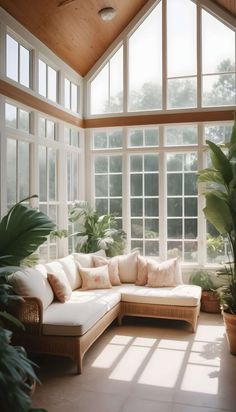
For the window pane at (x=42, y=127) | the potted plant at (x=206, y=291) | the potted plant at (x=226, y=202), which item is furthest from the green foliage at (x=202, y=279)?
the window pane at (x=42, y=127)

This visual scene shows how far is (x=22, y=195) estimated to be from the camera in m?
4.93

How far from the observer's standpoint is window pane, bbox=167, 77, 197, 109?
6340mm

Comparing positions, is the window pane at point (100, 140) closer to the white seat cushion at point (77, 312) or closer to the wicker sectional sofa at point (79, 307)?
the wicker sectional sofa at point (79, 307)

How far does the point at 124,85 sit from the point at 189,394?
500 centimetres

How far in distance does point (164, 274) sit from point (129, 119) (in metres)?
2.69

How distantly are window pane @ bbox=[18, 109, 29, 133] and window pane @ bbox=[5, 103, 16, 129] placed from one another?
13 cm

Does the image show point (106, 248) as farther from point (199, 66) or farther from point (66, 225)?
point (199, 66)

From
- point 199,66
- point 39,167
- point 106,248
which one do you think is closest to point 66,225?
Answer: point 106,248

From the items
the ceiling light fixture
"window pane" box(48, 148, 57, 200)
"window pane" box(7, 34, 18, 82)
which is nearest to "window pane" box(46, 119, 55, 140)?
"window pane" box(48, 148, 57, 200)

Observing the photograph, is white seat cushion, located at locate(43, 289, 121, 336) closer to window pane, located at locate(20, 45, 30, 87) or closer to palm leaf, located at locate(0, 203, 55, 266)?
palm leaf, located at locate(0, 203, 55, 266)

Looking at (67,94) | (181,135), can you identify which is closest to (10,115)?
(67,94)

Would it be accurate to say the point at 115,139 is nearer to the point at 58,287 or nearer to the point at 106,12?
the point at 106,12

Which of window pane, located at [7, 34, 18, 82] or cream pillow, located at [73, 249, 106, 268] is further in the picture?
cream pillow, located at [73, 249, 106, 268]

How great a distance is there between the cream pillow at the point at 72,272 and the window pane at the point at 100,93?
9.37ft
